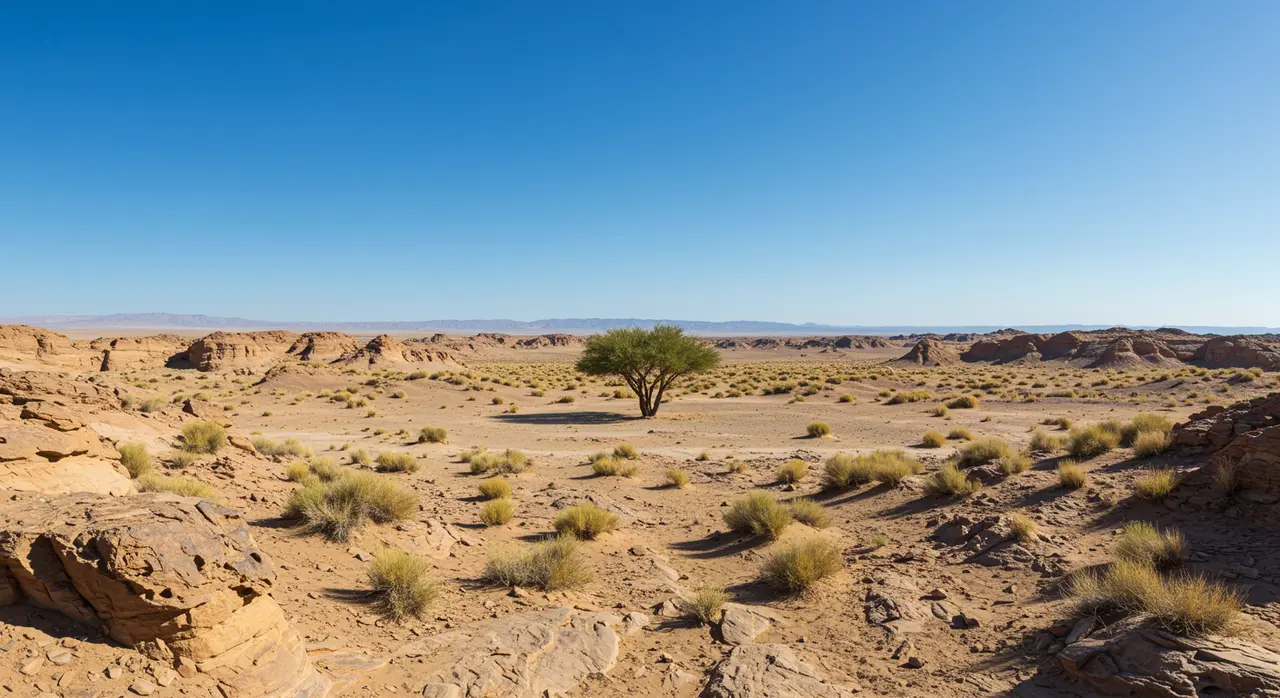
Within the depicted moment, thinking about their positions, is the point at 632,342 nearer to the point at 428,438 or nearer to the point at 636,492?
the point at 428,438

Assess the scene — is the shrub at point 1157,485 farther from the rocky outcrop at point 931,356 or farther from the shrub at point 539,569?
the rocky outcrop at point 931,356

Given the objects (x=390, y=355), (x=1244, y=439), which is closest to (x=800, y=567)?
(x=1244, y=439)

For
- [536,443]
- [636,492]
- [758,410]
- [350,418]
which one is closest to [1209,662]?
[636,492]

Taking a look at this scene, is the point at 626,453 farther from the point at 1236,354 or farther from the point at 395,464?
the point at 1236,354

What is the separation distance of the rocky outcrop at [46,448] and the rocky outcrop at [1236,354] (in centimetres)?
6850

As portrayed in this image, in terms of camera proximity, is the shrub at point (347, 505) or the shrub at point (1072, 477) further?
the shrub at point (1072, 477)

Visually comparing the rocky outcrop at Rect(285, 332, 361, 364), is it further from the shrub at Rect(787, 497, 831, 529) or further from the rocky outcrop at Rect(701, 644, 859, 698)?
the rocky outcrop at Rect(701, 644, 859, 698)

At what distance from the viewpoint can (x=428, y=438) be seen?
73.7 feet

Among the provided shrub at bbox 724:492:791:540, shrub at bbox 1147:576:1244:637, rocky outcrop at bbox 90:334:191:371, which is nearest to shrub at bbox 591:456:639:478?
shrub at bbox 724:492:791:540

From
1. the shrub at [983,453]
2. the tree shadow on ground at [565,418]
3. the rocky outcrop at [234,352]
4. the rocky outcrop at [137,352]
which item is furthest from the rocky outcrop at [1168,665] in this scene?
the rocky outcrop at [137,352]

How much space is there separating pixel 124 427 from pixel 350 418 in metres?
16.3

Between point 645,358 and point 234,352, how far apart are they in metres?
47.1

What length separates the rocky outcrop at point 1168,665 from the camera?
4594mm

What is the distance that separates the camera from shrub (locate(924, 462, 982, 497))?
39.4 ft
